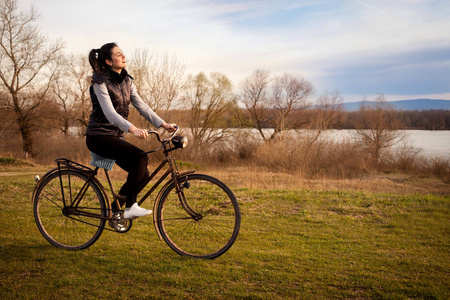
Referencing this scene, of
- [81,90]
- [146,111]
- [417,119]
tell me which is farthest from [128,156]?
[417,119]

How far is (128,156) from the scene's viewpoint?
359 cm

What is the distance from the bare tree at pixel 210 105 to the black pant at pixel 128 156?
39620 mm

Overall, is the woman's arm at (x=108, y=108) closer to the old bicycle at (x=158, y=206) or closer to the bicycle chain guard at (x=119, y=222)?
the old bicycle at (x=158, y=206)

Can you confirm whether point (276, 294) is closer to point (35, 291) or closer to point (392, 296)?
point (392, 296)

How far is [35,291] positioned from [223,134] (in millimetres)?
43110

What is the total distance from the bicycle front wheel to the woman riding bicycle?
0.32 metres

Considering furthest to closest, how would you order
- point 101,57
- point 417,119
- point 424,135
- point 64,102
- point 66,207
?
point 417,119 → point 424,135 → point 64,102 → point 66,207 → point 101,57

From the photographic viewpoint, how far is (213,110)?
46.8 m

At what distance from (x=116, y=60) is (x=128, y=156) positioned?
102 centimetres

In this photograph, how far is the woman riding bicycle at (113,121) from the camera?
354 cm

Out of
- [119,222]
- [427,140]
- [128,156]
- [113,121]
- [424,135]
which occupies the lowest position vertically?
[119,222]

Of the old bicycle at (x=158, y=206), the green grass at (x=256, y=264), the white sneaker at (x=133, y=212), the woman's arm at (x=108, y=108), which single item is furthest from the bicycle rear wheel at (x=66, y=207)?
the woman's arm at (x=108, y=108)

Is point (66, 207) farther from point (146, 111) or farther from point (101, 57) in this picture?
point (101, 57)

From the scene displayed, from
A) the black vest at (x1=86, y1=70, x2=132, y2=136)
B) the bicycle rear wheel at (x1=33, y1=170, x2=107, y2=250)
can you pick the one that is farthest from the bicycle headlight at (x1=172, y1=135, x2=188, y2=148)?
the bicycle rear wheel at (x1=33, y1=170, x2=107, y2=250)
